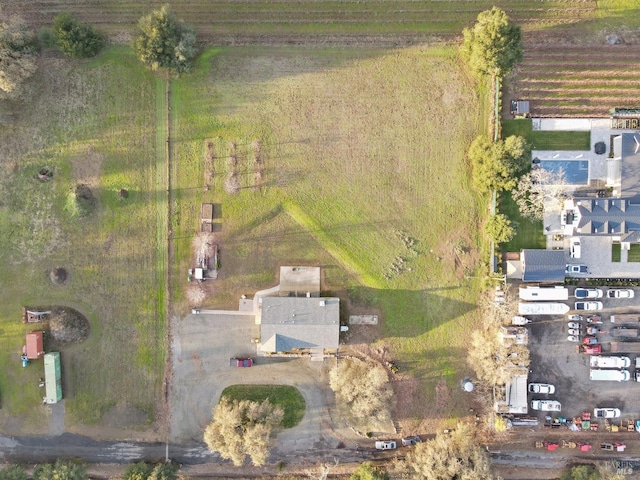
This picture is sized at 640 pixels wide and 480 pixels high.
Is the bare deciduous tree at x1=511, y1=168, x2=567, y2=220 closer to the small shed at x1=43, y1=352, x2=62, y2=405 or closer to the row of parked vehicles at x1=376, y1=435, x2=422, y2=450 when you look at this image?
the row of parked vehicles at x1=376, y1=435, x2=422, y2=450

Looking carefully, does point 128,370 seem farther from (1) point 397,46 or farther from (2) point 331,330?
(1) point 397,46

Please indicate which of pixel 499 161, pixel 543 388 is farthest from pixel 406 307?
pixel 499 161

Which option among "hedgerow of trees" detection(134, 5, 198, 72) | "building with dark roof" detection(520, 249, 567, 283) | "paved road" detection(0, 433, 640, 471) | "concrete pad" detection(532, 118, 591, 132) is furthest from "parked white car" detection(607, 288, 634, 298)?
"hedgerow of trees" detection(134, 5, 198, 72)

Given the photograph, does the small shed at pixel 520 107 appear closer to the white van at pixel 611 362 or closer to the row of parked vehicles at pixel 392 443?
the white van at pixel 611 362

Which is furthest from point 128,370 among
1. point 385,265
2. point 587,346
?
point 587,346

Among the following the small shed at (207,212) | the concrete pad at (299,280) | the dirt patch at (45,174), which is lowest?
the concrete pad at (299,280)

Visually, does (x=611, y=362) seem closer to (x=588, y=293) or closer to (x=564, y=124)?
(x=588, y=293)

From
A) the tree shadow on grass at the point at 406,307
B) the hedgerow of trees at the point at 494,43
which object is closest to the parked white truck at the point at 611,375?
the tree shadow on grass at the point at 406,307
